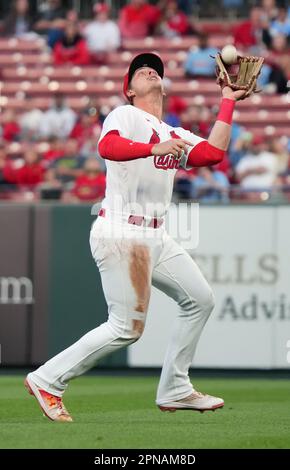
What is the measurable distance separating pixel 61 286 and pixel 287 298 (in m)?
2.58

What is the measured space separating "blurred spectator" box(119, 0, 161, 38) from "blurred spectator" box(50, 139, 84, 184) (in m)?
4.39

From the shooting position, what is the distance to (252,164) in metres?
15.5

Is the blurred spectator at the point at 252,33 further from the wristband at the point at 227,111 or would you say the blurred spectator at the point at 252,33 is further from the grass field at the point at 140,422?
the wristband at the point at 227,111

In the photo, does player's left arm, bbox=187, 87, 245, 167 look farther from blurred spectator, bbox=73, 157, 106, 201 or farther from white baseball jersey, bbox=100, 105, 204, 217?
blurred spectator, bbox=73, 157, 106, 201

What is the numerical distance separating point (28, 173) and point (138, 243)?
848 centimetres

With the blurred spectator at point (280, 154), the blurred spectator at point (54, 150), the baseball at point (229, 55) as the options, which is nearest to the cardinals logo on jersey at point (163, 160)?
the baseball at point (229, 55)

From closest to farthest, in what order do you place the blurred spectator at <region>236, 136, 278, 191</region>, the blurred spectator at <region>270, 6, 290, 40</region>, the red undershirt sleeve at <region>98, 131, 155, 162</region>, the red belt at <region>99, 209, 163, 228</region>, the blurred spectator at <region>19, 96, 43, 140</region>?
the red undershirt sleeve at <region>98, 131, 155, 162</region>, the red belt at <region>99, 209, 163, 228</region>, the blurred spectator at <region>236, 136, 278, 191</region>, the blurred spectator at <region>19, 96, 43, 140</region>, the blurred spectator at <region>270, 6, 290, 40</region>

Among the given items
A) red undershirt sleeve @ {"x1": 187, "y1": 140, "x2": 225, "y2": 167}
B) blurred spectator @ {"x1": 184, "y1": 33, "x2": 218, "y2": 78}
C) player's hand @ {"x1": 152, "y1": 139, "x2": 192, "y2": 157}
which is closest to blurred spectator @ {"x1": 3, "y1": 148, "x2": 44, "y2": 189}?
blurred spectator @ {"x1": 184, "y1": 33, "x2": 218, "y2": 78}

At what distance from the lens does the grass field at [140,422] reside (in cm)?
652

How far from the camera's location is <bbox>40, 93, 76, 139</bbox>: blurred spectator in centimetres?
1820

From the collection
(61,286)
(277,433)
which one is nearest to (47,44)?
(61,286)

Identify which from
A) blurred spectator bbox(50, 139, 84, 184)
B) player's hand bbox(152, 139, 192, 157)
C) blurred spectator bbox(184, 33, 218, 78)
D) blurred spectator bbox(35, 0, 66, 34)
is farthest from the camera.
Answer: blurred spectator bbox(35, 0, 66, 34)

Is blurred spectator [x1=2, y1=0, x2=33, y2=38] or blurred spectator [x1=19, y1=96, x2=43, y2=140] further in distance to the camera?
blurred spectator [x1=2, y1=0, x2=33, y2=38]

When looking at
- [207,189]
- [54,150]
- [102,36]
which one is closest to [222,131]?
[207,189]
